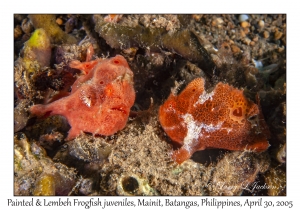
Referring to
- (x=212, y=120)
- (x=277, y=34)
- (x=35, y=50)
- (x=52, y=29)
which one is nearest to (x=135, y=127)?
(x=212, y=120)

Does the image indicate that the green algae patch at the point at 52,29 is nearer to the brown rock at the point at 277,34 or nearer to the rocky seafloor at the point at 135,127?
the rocky seafloor at the point at 135,127

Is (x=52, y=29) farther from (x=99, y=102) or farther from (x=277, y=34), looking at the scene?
(x=277, y=34)

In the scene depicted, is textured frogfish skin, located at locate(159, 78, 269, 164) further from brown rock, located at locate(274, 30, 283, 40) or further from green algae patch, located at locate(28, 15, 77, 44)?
brown rock, located at locate(274, 30, 283, 40)

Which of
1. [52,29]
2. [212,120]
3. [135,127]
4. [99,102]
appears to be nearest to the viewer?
[99,102]

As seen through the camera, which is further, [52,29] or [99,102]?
[52,29]

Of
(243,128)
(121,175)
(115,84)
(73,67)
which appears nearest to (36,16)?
(73,67)

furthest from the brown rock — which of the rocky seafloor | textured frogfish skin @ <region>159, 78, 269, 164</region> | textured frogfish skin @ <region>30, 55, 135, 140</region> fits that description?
textured frogfish skin @ <region>30, 55, 135, 140</region>
